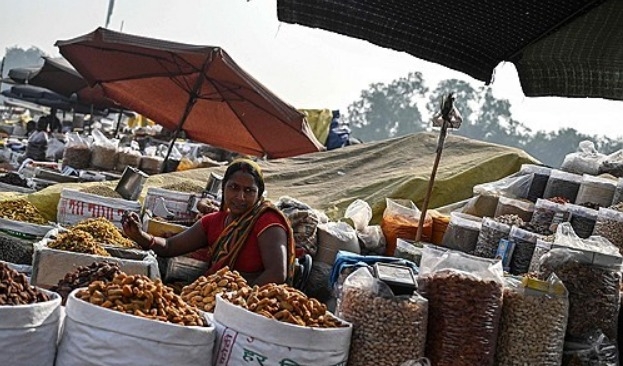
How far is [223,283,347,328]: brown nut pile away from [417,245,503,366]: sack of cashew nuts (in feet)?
1.24

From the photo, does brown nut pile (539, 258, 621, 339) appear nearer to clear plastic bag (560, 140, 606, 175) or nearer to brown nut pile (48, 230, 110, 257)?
brown nut pile (48, 230, 110, 257)

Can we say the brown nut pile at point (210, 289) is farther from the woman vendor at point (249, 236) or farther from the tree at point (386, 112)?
the tree at point (386, 112)

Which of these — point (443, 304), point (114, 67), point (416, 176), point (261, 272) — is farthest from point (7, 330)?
point (114, 67)

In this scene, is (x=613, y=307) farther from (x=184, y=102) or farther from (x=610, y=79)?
(x=184, y=102)

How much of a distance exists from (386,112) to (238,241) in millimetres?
66555

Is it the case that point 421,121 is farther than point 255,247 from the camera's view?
Yes

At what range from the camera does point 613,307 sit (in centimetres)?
305

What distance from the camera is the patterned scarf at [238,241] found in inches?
152

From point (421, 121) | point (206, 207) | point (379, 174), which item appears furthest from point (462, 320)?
point (421, 121)

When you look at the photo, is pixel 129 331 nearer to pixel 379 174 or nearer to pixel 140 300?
pixel 140 300

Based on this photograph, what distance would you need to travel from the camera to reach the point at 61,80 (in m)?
16.2

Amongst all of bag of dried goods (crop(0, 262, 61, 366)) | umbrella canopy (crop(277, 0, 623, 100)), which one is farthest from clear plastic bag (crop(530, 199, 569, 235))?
bag of dried goods (crop(0, 262, 61, 366))

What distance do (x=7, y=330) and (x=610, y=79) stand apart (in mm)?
2832

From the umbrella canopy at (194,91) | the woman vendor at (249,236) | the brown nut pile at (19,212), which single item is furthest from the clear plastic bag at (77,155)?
the woman vendor at (249,236)
